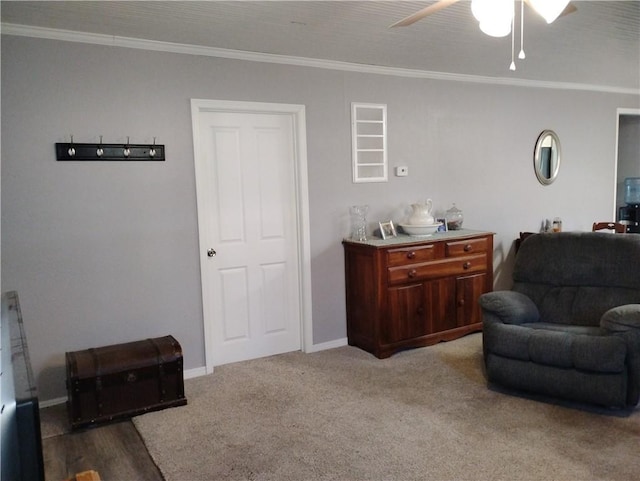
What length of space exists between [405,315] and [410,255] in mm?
494

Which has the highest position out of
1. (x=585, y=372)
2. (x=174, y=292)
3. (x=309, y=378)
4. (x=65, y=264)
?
(x=65, y=264)

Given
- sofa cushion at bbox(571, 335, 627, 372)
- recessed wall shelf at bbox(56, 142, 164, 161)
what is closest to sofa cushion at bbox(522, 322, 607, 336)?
sofa cushion at bbox(571, 335, 627, 372)

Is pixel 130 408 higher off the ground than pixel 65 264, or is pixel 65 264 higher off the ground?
pixel 65 264

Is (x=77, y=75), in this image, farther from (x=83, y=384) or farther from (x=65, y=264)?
(x=83, y=384)

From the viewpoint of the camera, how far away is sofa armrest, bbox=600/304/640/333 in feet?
9.10

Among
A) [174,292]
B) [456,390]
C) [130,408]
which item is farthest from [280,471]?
[174,292]

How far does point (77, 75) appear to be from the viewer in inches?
125

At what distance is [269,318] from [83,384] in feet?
5.17

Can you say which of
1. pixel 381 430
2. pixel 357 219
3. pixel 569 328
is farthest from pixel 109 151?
pixel 569 328

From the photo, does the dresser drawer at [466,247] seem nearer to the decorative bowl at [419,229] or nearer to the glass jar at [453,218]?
the decorative bowl at [419,229]

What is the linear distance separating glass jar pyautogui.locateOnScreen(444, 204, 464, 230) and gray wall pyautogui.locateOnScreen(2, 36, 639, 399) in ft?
0.43

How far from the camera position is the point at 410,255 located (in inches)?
158

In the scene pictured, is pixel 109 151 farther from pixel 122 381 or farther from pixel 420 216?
pixel 420 216

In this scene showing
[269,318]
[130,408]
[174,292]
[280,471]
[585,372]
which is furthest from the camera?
[269,318]
